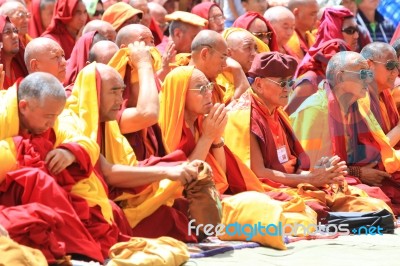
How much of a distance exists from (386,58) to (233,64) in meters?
1.23

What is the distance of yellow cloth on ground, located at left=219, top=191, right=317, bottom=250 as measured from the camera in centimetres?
767

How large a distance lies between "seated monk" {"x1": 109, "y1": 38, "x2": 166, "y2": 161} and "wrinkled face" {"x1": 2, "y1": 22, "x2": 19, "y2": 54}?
4.63 ft

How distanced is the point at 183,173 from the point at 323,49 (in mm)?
3705

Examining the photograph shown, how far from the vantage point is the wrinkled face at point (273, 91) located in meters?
8.93

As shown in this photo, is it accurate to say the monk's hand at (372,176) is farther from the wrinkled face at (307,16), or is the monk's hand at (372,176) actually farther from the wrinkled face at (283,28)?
the wrinkled face at (307,16)

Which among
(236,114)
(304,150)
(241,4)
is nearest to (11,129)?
(236,114)

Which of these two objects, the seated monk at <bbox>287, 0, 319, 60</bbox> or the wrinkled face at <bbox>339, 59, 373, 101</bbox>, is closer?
the wrinkled face at <bbox>339, 59, 373, 101</bbox>

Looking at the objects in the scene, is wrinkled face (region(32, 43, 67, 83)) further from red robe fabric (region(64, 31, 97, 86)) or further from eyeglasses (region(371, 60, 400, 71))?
eyeglasses (region(371, 60, 400, 71))

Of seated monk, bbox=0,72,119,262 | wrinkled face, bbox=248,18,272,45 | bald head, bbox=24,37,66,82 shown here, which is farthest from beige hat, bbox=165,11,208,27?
seated monk, bbox=0,72,119,262

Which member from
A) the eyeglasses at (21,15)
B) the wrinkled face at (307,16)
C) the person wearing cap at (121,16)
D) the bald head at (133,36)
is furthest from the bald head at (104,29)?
the wrinkled face at (307,16)

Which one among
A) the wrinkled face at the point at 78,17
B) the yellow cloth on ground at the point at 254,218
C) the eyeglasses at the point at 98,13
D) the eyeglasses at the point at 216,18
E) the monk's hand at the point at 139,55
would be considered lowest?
the yellow cloth on ground at the point at 254,218

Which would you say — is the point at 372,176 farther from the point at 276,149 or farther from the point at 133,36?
the point at 133,36

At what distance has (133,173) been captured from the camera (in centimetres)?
744

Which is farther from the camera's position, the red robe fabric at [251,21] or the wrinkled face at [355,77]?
the red robe fabric at [251,21]
